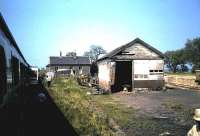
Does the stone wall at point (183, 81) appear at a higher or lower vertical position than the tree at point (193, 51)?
lower

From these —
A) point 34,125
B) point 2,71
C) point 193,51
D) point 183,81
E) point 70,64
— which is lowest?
point 34,125

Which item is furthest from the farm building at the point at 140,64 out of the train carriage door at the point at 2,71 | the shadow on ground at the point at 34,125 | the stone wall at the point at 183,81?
the train carriage door at the point at 2,71

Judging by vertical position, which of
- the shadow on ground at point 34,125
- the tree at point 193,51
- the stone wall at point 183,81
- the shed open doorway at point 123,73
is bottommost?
the shadow on ground at point 34,125

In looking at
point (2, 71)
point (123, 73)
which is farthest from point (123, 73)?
point (2, 71)

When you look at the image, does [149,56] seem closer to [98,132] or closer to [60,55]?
[98,132]

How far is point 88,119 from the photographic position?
12359 millimetres

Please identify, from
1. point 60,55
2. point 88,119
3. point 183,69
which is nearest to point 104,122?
point 88,119

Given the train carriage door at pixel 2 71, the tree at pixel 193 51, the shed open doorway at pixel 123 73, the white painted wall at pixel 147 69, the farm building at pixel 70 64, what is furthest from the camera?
the tree at pixel 193 51

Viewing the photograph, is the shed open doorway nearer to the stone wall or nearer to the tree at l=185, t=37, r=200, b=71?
the stone wall

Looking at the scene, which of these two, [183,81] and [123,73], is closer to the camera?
[123,73]

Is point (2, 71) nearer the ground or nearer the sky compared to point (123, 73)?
nearer the sky

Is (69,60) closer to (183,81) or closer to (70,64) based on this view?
(70,64)

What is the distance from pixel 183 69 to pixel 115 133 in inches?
4595

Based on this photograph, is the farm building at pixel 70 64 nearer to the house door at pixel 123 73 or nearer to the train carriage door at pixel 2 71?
the house door at pixel 123 73
